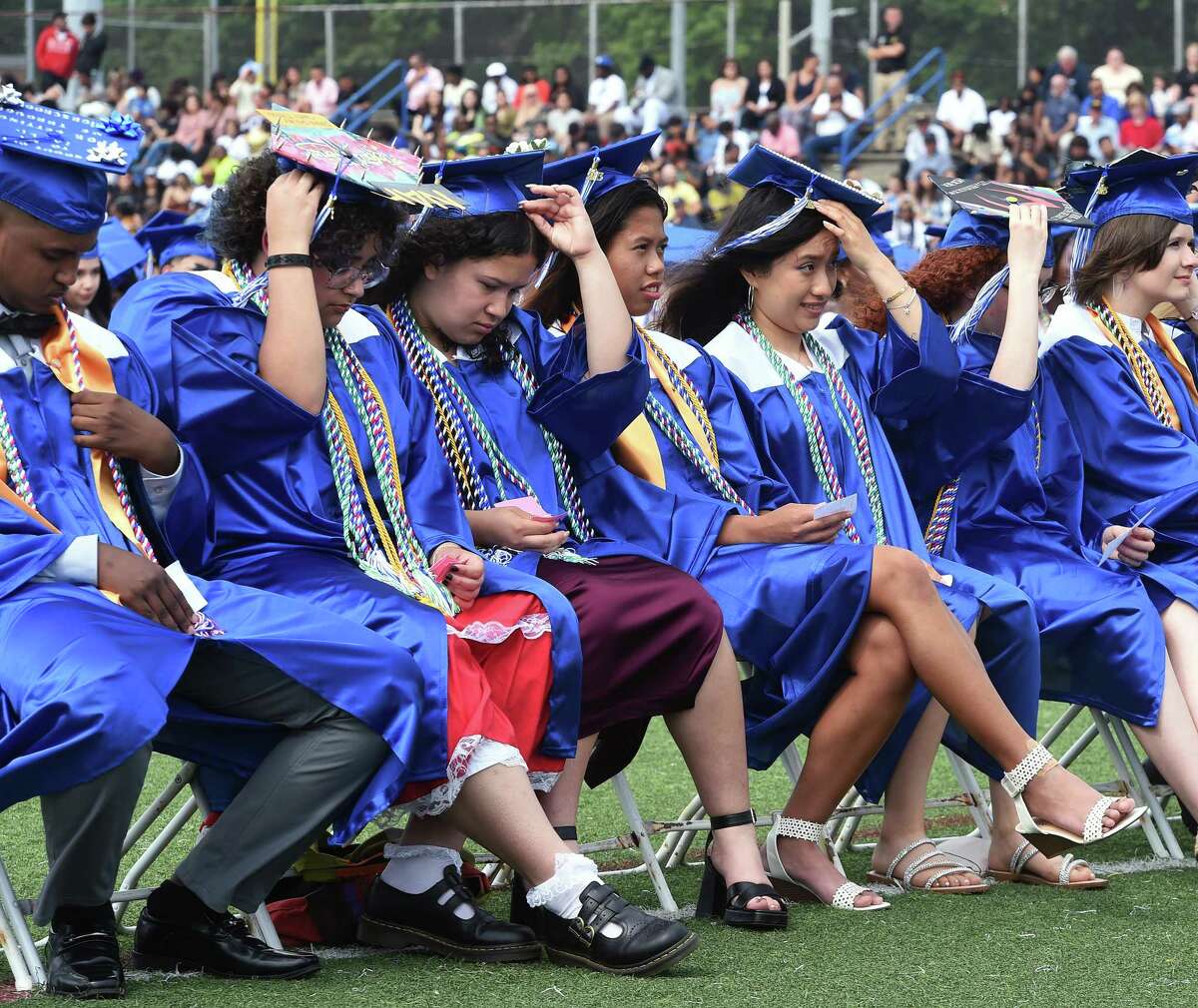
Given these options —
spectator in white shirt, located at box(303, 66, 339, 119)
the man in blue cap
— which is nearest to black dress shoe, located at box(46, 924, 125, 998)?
the man in blue cap

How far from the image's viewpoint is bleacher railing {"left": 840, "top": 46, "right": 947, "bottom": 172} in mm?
21219

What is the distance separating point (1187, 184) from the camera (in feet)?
18.3

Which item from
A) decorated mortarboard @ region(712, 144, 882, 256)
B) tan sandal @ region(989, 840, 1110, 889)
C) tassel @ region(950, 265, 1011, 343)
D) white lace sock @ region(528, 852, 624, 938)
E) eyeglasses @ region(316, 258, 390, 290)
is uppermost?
decorated mortarboard @ region(712, 144, 882, 256)

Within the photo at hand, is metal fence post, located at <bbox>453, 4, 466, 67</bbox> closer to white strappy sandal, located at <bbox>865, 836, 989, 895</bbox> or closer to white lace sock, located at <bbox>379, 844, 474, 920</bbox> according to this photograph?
white strappy sandal, located at <bbox>865, 836, 989, 895</bbox>

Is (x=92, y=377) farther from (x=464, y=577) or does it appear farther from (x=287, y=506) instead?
(x=464, y=577)

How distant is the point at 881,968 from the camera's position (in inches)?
145

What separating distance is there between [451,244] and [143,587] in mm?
1286

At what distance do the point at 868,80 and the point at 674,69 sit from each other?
8.12 feet

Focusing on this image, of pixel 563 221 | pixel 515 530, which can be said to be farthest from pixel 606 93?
pixel 515 530

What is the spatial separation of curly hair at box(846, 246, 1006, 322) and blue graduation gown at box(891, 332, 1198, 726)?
202 mm

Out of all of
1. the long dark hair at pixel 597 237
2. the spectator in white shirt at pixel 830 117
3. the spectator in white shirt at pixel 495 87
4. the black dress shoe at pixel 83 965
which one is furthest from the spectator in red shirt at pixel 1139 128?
the black dress shoe at pixel 83 965

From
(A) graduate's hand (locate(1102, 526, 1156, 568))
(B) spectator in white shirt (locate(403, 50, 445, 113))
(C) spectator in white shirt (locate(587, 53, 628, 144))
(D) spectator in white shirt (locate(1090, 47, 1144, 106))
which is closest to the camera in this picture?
(A) graduate's hand (locate(1102, 526, 1156, 568))

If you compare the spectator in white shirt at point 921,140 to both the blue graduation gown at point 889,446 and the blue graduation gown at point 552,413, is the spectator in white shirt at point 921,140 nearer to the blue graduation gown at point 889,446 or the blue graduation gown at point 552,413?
the blue graduation gown at point 889,446

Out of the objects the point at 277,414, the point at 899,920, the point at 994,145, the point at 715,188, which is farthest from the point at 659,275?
the point at 994,145
